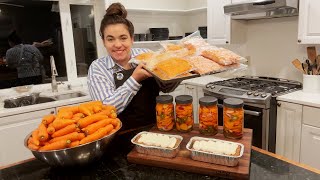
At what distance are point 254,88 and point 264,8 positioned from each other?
0.75 m

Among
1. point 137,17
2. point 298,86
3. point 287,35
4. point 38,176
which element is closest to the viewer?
point 38,176

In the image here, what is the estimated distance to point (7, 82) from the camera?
274cm

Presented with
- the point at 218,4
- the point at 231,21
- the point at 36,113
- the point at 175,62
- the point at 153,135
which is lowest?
the point at 36,113

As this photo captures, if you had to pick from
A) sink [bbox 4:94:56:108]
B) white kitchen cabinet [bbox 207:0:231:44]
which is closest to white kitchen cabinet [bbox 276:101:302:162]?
white kitchen cabinet [bbox 207:0:231:44]

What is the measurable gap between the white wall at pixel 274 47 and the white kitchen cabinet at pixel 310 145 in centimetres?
76

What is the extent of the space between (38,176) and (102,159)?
0.81ft

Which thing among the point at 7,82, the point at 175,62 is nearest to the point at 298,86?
the point at 175,62

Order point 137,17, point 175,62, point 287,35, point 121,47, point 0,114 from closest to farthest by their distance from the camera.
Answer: point 175,62 → point 121,47 → point 0,114 → point 287,35 → point 137,17

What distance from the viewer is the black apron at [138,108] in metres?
1.53

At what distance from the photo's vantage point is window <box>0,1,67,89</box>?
2648mm

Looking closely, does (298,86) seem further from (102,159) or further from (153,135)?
(102,159)

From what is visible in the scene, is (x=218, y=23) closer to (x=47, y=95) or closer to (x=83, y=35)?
(x=83, y=35)

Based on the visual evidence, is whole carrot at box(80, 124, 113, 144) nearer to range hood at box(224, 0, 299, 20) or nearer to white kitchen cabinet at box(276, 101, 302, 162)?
white kitchen cabinet at box(276, 101, 302, 162)

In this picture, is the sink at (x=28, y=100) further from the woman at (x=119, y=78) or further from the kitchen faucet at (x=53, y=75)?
the woman at (x=119, y=78)
